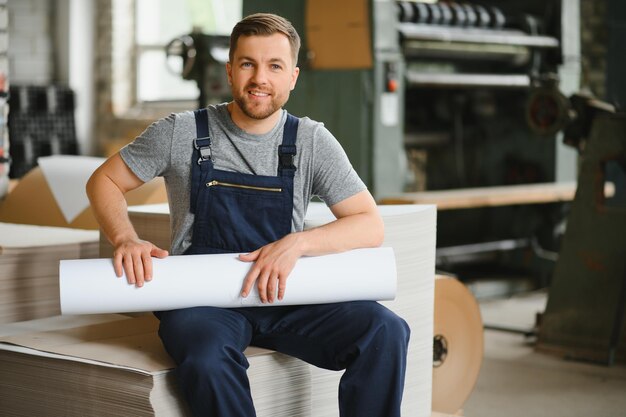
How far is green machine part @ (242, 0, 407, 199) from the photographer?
5.22 m

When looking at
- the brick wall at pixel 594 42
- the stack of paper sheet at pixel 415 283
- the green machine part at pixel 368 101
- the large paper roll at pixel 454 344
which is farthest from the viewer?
the brick wall at pixel 594 42

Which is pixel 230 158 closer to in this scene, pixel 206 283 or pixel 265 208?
pixel 265 208

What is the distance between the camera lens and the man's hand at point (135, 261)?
218cm

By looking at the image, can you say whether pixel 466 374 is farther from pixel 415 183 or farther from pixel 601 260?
pixel 415 183

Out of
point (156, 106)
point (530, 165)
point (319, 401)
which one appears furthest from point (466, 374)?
point (156, 106)

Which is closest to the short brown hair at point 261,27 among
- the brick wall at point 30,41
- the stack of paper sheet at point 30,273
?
the stack of paper sheet at point 30,273

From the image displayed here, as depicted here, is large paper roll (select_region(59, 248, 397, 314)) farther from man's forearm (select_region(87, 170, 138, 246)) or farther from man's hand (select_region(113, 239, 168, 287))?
man's forearm (select_region(87, 170, 138, 246))

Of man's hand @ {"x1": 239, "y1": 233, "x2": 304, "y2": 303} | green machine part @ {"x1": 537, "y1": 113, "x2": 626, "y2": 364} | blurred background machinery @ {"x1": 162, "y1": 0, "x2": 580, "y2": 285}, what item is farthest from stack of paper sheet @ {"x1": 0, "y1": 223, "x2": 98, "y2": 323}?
blurred background machinery @ {"x1": 162, "y1": 0, "x2": 580, "y2": 285}

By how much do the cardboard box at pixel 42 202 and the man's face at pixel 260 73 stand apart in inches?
53.9

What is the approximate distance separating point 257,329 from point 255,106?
0.53 metres

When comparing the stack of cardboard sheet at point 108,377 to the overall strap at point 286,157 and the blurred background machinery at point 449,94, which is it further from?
the blurred background machinery at point 449,94

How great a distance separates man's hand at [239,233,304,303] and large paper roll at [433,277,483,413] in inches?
43.7

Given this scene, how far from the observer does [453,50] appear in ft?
18.6

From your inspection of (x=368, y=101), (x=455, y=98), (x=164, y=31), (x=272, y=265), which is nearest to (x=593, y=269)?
(x=368, y=101)
